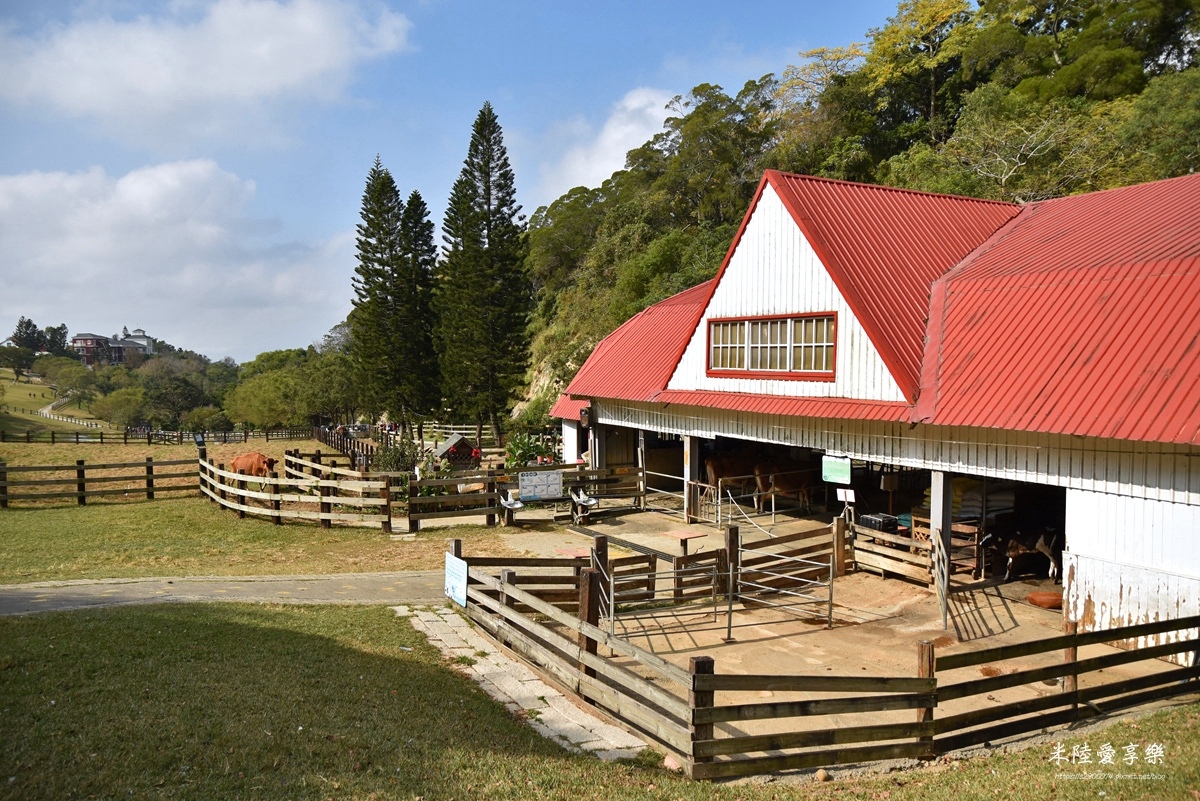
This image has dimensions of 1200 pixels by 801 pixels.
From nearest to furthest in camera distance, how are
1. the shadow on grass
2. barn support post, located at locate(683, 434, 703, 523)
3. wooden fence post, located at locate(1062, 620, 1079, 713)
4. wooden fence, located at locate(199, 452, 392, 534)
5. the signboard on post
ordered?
the shadow on grass < wooden fence post, located at locate(1062, 620, 1079, 713) < the signboard on post < wooden fence, located at locate(199, 452, 392, 534) < barn support post, located at locate(683, 434, 703, 523)

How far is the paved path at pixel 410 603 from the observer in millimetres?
7875

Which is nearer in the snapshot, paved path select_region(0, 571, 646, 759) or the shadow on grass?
the shadow on grass

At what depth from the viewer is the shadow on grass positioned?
571 cm

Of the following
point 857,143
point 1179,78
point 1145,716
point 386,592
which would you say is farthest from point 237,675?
point 857,143

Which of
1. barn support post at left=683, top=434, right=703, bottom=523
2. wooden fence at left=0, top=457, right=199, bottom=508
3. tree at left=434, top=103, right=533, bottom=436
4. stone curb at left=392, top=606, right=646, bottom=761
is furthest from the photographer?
tree at left=434, top=103, right=533, bottom=436

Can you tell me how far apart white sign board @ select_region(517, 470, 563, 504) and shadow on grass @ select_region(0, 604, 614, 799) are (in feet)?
33.5

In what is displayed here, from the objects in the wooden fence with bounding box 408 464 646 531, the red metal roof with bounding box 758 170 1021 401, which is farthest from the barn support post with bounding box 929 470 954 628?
the wooden fence with bounding box 408 464 646 531

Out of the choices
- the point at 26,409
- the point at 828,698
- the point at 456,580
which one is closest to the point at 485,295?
the point at 456,580

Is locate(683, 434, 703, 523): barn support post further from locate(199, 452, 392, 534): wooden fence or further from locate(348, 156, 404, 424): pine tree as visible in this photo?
locate(348, 156, 404, 424): pine tree

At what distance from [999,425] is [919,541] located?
2981mm

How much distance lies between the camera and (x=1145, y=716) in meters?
7.78

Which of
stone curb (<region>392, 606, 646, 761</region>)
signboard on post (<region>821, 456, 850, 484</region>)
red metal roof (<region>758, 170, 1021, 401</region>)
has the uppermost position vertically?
red metal roof (<region>758, 170, 1021, 401</region>)

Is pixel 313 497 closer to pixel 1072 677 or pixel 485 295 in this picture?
pixel 1072 677

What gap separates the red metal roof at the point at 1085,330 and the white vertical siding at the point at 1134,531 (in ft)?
3.51
